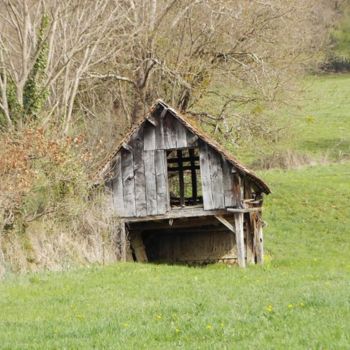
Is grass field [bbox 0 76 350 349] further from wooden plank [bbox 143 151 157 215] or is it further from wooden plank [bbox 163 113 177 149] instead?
wooden plank [bbox 163 113 177 149]

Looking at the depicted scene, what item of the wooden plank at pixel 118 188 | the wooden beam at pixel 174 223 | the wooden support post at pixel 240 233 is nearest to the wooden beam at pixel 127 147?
the wooden plank at pixel 118 188

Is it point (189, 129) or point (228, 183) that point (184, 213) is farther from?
point (189, 129)

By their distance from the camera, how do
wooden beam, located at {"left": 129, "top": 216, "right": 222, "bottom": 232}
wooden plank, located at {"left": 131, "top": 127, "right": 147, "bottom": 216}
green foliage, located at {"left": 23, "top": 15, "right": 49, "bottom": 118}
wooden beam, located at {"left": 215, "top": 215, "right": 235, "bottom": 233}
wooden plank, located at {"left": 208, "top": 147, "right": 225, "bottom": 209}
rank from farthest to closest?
wooden beam, located at {"left": 129, "top": 216, "right": 222, "bottom": 232}
wooden plank, located at {"left": 131, "top": 127, "right": 147, "bottom": 216}
wooden beam, located at {"left": 215, "top": 215, "right": 235, "bottom": 233}
wooden plank, located at {"left": 208, "top": 147, "right": 225, "bottom": 209}
green foliage, located at {"left": 23, "top": 15, "right": 49, "bottom": 118}

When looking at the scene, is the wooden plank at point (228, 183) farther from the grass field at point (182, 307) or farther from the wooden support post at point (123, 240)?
the wooden support post at point (123, 240)

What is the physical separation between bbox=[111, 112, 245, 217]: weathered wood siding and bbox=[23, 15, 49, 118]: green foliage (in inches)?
120

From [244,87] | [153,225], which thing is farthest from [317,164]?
[153,225]

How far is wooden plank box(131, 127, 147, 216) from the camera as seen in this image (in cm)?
2494

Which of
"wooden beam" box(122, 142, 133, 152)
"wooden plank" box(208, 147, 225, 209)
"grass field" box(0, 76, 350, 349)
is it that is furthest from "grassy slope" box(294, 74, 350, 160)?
"grass field" box(0, 76, 350, 349)

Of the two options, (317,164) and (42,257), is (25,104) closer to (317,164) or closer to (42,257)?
(42,257)

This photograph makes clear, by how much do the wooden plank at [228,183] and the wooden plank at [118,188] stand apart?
3.28 m

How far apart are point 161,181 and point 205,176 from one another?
139 centimetres

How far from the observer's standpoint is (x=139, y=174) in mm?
25000

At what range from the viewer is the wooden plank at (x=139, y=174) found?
24.9 meters

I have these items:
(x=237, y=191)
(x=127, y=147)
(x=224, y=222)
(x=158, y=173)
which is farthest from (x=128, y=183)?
(x=237, y=191)
